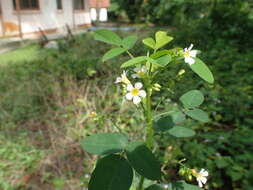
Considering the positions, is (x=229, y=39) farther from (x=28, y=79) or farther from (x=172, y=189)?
(x=172, y=189)

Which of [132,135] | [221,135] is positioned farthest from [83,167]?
[221,135]

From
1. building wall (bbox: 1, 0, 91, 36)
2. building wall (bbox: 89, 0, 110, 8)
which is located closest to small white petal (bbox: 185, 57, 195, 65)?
building wall (bbox: 1, 0, 91, 36)

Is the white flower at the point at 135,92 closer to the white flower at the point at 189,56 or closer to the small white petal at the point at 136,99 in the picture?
the small white petal at the point at 136,99

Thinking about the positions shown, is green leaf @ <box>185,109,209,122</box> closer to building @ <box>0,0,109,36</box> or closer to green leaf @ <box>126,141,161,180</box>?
green leaf @ <box>126,141,161,180</box>

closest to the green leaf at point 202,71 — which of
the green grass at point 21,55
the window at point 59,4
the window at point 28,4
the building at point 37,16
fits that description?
the green grass at point 21,55

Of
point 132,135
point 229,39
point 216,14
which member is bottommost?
point 132,135

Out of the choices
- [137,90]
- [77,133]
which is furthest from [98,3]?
[137,90]
